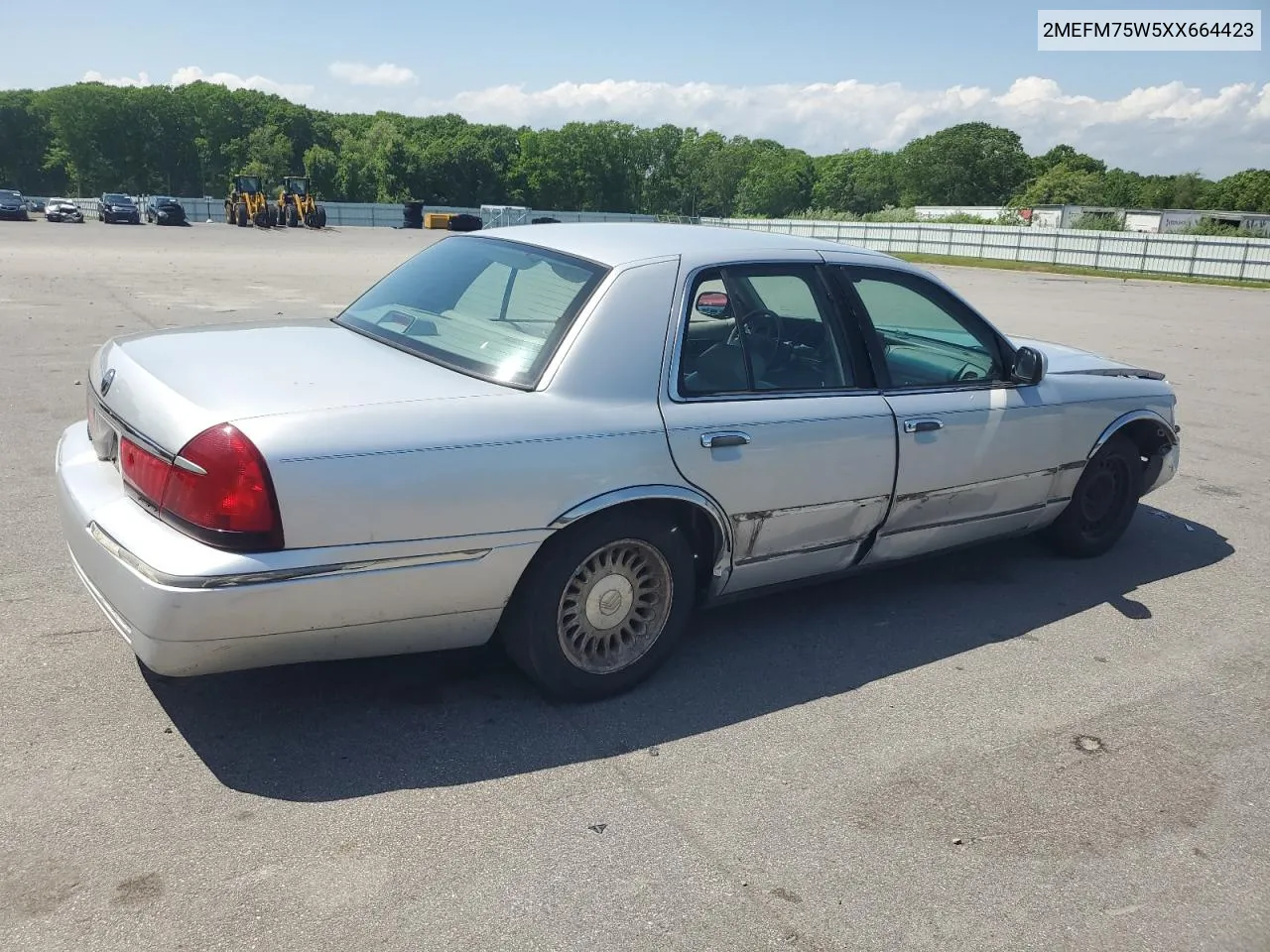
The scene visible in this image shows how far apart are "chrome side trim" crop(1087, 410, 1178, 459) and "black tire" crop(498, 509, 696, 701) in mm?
2549

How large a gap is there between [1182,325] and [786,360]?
57.4 ft

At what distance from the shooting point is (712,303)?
384 centimetres

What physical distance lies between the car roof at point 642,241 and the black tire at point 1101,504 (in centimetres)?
179

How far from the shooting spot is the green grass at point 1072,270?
34.3 metres

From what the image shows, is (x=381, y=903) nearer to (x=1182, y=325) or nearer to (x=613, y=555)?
(x=613, y=555)

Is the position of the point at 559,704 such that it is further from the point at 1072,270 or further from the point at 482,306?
the point at 1072,270

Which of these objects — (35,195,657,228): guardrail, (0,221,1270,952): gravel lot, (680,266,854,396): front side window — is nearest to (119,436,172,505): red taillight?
(0,221,1270,952): gravel lot

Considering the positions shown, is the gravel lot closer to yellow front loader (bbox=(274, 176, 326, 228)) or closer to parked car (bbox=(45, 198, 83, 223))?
parked car (bbox=(45, 198, 83, 223))

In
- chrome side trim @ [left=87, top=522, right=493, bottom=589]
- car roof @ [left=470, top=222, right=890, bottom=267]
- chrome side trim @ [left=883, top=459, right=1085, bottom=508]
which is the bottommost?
chrome side trim @ [left=883, top=459, right=1085, bottom=508]

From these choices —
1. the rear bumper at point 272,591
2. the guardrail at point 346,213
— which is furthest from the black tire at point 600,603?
the guardrail at point 346,213

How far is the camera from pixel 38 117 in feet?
376

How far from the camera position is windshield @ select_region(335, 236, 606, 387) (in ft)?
11.6

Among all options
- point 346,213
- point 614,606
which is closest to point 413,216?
point 346,213

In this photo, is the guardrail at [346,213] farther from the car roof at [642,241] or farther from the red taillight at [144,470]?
the red taillight at [144,470]
